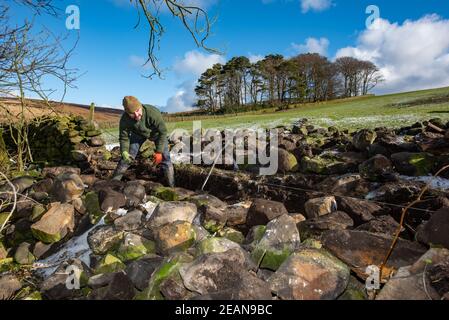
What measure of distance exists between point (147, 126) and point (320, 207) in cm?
371

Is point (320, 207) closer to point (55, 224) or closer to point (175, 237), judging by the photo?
point (175, 237)

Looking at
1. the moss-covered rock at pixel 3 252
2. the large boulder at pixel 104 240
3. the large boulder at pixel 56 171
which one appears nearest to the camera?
the large boulder at pixel 104 240

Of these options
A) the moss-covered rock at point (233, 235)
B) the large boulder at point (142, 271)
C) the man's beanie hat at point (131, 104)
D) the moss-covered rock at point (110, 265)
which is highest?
the man's beanie hat at point (131, 104)

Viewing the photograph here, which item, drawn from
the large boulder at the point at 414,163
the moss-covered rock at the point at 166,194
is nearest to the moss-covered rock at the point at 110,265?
the moss-covered rock at the point at 166,194

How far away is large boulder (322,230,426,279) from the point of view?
288cm

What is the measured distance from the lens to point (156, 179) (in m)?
7.36

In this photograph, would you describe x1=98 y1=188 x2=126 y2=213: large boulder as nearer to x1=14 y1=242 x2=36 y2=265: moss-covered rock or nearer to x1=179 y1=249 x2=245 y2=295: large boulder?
x1=14 y1=242 x2=36 y2=265: moss-covered rock

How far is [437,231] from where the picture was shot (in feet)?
9.78

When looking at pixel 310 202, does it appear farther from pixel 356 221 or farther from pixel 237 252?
pixel 237 252

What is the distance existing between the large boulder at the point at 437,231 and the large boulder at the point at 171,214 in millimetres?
2638

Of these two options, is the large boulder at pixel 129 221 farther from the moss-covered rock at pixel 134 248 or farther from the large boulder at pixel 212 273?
the large boulder at pixel 212 273

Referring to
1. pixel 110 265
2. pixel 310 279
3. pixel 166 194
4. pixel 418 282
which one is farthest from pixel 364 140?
pixel 110 265

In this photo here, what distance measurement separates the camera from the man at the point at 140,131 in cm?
595
